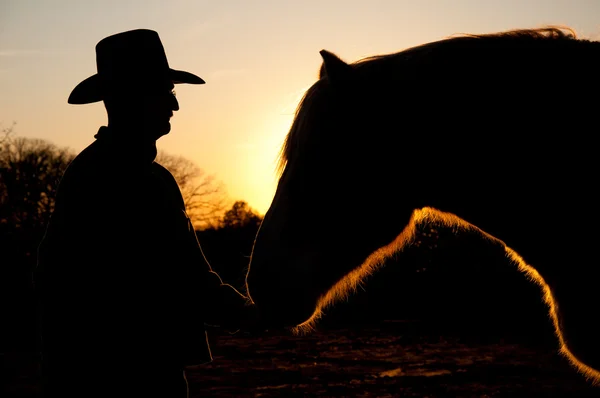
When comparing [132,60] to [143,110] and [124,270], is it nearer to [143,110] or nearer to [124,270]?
[143,110]

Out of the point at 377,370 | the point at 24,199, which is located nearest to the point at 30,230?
the point at 24,199

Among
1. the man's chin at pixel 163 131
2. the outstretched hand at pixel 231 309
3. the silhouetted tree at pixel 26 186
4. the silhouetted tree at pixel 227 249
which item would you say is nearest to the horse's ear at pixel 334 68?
the man's chin at pixel 163 131

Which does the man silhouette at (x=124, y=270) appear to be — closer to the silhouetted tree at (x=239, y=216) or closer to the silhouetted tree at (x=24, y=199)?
the silhouetted tree at (x=24, y=199)

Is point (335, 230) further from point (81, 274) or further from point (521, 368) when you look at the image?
point (521, 368)

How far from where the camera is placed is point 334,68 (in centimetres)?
219

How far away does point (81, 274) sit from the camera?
2.30 metres

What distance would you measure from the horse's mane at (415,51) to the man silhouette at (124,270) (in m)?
0.54

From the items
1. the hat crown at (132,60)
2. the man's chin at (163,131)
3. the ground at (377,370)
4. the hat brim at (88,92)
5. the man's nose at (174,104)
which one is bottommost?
the ground at (377,370)

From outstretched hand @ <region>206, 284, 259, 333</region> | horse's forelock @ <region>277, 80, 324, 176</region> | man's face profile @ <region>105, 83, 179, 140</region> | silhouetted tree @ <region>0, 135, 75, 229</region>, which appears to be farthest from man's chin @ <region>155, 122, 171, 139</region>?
silhouetted tree @ <region>0, 135, 75, 229</region>

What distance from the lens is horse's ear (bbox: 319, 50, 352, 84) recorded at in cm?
217

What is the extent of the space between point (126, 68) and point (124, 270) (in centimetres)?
79

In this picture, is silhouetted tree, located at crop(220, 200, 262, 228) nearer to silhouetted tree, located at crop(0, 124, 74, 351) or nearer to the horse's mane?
silhouetted tree, located at crop(0, 124, 74, 351)

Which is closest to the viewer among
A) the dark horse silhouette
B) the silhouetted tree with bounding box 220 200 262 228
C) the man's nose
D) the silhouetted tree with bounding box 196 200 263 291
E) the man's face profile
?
the dark horse silhouette

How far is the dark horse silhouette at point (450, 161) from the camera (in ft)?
7.13
